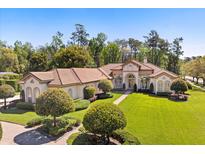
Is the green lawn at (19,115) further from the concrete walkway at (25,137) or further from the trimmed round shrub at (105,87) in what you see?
the trimmed round shrub at (105,87)

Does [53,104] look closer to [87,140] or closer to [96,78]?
[87,140]

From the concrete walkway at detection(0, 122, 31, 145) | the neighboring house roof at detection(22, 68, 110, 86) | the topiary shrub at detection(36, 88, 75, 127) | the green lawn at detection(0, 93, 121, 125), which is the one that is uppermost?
the neighboring house roof at detection(22, 68, 110, 86)

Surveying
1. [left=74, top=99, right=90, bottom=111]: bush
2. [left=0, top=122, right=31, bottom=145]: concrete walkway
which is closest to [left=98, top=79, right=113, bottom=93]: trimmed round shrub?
[left=74, top=99, right=90, bottom=111]: bush

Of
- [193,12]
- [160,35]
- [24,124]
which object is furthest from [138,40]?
[24,124]

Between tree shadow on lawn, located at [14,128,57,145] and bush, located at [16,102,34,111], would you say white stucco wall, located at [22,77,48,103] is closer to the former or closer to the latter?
bush, located at [16,102,34,111]

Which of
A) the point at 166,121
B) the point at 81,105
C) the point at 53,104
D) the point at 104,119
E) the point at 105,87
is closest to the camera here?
the point at 104,119

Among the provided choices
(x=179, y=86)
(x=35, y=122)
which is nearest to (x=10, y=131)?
(x=35, y=122)
